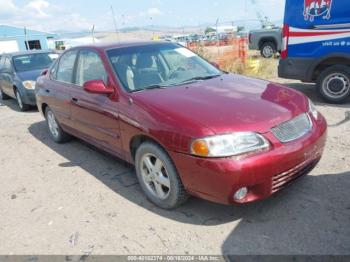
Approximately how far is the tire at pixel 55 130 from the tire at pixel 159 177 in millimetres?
2578

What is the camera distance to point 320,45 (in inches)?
257

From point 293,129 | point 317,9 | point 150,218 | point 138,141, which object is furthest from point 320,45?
point 150,218

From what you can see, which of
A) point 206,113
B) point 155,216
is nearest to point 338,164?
point 206,113

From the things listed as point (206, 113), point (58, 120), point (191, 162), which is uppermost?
point (206, 113)

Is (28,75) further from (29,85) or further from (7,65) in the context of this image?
(7,65)

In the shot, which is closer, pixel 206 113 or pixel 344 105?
pixel 206 113

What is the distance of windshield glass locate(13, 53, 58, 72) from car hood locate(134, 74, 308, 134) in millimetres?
6863

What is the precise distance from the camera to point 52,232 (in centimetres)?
334

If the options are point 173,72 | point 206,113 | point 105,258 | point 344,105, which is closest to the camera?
point 105,258

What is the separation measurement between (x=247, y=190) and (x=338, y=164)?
1.82 m

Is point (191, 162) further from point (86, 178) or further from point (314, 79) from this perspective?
point (314, 79)

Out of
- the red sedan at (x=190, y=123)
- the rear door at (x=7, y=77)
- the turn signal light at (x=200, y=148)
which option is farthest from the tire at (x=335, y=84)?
the rear door at (x=7, y=77)

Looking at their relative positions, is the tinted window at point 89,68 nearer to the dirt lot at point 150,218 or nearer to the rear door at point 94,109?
the rear door at point 94,109

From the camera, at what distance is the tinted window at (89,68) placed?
164 inches
